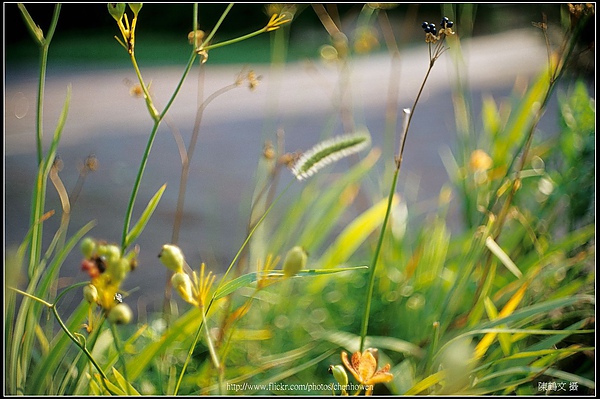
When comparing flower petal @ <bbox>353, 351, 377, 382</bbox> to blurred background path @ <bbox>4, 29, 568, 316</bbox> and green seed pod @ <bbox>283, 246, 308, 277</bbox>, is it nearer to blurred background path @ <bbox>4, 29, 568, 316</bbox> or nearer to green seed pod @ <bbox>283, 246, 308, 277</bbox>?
green seed pod @ <bbox>283, 246, 308, 277</bbox>

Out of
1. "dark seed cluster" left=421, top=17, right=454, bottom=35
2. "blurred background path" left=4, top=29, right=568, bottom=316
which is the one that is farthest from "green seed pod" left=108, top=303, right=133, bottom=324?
"blurred background path" left=4, top=29, right=568, bottom=316

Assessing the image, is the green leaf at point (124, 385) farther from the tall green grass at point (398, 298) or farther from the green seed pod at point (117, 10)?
the green seed pod at point (117, 10)

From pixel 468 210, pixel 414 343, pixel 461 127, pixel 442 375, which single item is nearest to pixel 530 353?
pixel 442 375

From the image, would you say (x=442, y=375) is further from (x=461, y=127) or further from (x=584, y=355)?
(x=461, y=127)

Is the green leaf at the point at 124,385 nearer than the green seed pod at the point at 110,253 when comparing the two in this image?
No

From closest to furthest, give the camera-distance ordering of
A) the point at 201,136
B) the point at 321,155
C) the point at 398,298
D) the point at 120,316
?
the point at 120,316 → the point at 321,155 → the point at 398,298 → the point at 201,136

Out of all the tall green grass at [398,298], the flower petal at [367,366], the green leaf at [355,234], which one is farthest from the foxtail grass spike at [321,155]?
the green leaf at [355,234]

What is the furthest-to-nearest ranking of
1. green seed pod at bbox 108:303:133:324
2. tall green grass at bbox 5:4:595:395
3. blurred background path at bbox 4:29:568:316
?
blurred background path at bbox 4:29:568:316, tall green grass at bbox 5:4:595:395, green seed pod at bbox 108:303:133:324

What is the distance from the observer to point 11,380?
0.43 metres


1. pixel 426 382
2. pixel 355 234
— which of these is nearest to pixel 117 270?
pixel 426 382

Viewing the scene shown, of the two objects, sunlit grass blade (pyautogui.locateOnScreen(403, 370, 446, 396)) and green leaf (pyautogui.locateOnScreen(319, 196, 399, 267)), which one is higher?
green leaf (pyautogui.locateOnScreen(319, 196, 399, 267))

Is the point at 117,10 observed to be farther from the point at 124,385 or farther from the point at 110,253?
the point at 124,385

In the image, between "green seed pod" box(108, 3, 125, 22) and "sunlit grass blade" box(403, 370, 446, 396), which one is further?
"sunlit grass blade" box(403, 370, 446, 396)

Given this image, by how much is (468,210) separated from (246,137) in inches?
34.4
